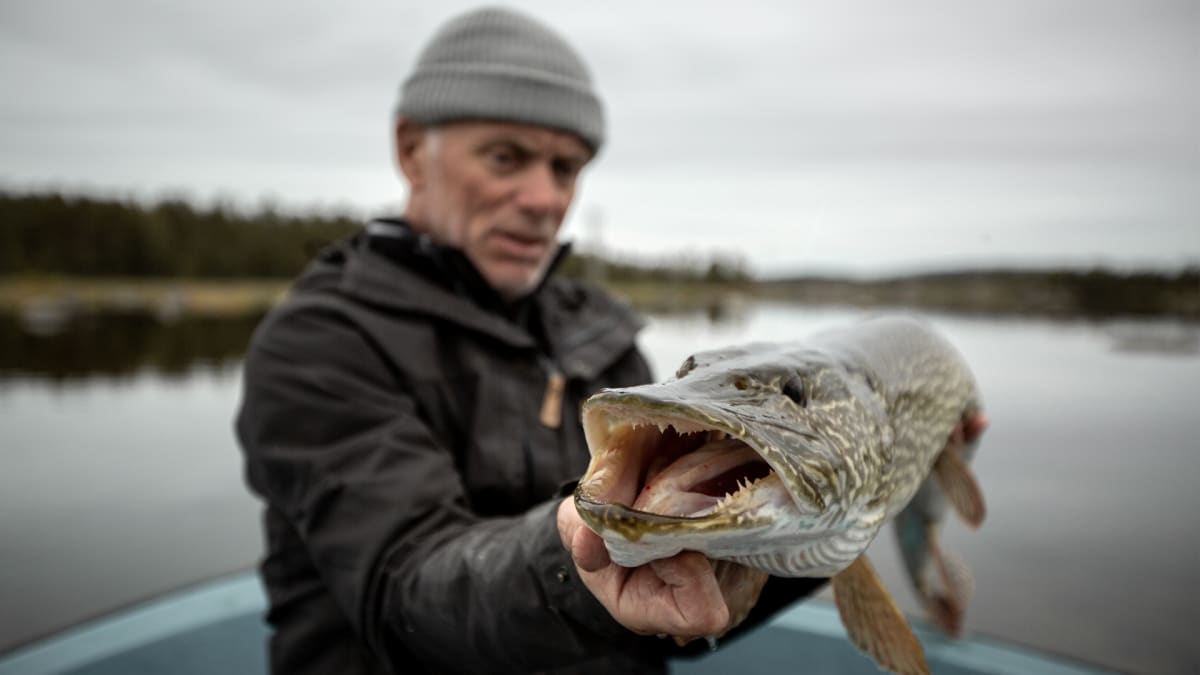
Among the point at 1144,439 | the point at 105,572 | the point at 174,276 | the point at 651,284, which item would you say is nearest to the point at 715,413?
the point at 105,572

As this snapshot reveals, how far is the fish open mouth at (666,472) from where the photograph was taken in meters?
0.83

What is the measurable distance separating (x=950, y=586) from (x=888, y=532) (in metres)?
6.26

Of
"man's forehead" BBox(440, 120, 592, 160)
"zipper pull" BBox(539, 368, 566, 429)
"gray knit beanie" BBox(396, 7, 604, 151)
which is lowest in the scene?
"zipper pull" BBox(539, 368, 566, 429)

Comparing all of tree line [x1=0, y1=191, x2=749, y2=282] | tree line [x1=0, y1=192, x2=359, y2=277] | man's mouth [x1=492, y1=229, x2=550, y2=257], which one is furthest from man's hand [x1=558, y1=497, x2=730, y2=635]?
tree line [x1=0, y1=192, x2=359, y2=277]

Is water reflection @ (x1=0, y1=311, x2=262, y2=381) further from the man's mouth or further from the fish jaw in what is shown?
the fish jaw

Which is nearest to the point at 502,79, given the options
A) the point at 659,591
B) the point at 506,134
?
the point at 506,134

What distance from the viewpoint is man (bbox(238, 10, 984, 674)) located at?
1.17 metres

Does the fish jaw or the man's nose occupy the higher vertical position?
the man's nose

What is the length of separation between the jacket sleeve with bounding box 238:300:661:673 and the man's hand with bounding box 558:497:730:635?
12 cm

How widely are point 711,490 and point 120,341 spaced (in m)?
29.2

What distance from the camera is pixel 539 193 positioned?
6.78 ft

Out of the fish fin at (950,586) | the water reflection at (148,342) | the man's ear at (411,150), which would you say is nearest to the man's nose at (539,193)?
the man's ear at (411,150)

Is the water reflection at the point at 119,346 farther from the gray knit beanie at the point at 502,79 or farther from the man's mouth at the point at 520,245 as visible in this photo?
the man's mouth at the point at 520,245

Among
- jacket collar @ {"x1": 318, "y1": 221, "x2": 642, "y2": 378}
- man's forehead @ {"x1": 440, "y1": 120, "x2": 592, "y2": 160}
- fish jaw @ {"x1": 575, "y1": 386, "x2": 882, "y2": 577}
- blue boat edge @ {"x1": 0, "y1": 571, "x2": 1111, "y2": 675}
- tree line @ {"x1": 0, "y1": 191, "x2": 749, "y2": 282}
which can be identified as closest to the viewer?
fish jaw @ {"x1": 575, "y1": 386, "x2": 882, "y2": 577}
